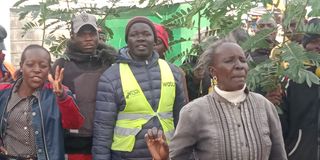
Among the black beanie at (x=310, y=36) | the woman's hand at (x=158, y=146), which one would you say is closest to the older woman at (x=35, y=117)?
the woman's hand at (x=158, y=146)

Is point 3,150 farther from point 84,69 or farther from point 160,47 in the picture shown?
point 160,47

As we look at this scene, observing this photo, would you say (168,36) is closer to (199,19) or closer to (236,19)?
(199,19)

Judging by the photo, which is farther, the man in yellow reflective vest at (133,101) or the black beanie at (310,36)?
the black beanie at (310,36)

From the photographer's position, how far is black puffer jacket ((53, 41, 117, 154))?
14.9 feet

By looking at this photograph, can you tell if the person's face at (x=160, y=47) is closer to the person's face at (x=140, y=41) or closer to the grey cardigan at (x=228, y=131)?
the person's face at (x=140, y=41)

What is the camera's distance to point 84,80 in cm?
460

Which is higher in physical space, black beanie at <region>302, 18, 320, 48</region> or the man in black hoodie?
black beanie at <region>302, 18, 320, 48</region>

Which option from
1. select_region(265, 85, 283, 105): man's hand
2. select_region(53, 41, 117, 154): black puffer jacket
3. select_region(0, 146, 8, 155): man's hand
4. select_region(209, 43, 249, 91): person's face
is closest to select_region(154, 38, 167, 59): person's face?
select_region(53, 41, 117, 154): black puffer jacket

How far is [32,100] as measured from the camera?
4273 millimetres

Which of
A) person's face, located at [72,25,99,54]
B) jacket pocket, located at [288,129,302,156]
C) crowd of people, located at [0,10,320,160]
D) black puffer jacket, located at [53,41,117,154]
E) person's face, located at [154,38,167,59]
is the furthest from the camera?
person's face, located at [154,38,167,59]

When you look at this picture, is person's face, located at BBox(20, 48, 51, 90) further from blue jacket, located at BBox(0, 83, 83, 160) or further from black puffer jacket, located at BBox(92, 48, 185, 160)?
black puffer jacket, located at BBox(92, 48, 185, 160)

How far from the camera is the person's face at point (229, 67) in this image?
3.36 m

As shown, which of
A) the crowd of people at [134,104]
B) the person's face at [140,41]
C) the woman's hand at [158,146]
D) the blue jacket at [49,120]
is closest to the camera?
the woman's hand at [158,146]

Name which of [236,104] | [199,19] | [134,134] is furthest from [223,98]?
[199,19]
